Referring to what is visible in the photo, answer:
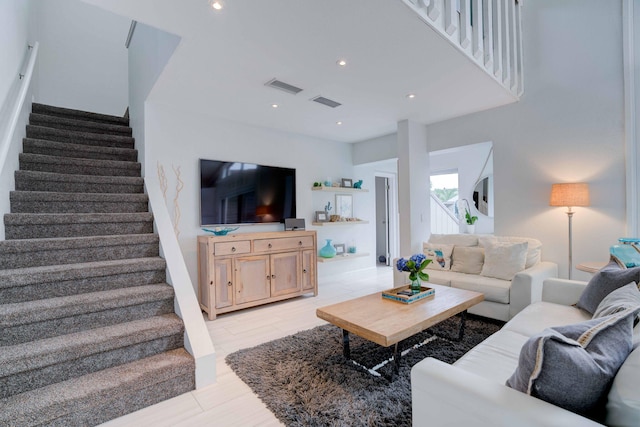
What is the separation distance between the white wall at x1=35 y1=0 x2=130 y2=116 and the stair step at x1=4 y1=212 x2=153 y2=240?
329 centimetres

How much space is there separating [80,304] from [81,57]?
4853 mm

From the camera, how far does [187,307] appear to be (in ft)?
7.70

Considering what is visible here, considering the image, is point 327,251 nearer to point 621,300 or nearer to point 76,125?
point 621,300

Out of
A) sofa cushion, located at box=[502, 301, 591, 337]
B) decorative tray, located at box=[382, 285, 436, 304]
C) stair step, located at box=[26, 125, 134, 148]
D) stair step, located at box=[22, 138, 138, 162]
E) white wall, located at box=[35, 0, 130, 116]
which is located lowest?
sofa cushion, located at box=[502, 301, 591, 337]

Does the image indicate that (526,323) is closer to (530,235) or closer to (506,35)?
(530,235)

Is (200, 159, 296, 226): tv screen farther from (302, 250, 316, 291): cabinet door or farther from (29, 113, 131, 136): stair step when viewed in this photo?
(29, 113, 131, 136): stair step

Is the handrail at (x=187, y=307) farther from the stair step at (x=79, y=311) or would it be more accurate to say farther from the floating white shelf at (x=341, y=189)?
the floating white shelf at (x=341, y=189)

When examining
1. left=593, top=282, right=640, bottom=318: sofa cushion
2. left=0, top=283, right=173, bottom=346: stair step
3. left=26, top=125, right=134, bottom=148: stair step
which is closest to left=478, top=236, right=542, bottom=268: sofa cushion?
left=593, top=282, right=640, bottom=318: sofa cushion

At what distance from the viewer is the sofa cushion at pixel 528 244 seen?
3292 mm

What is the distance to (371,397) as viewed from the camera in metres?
1.88

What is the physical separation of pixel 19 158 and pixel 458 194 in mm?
6595

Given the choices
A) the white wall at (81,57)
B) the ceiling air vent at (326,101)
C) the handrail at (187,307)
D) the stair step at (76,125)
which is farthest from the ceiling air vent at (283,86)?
the white wall at (81,57)

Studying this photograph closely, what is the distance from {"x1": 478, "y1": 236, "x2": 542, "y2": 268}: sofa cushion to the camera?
3.29 meters

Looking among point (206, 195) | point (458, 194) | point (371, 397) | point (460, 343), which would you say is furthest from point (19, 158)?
point (458, 194)
